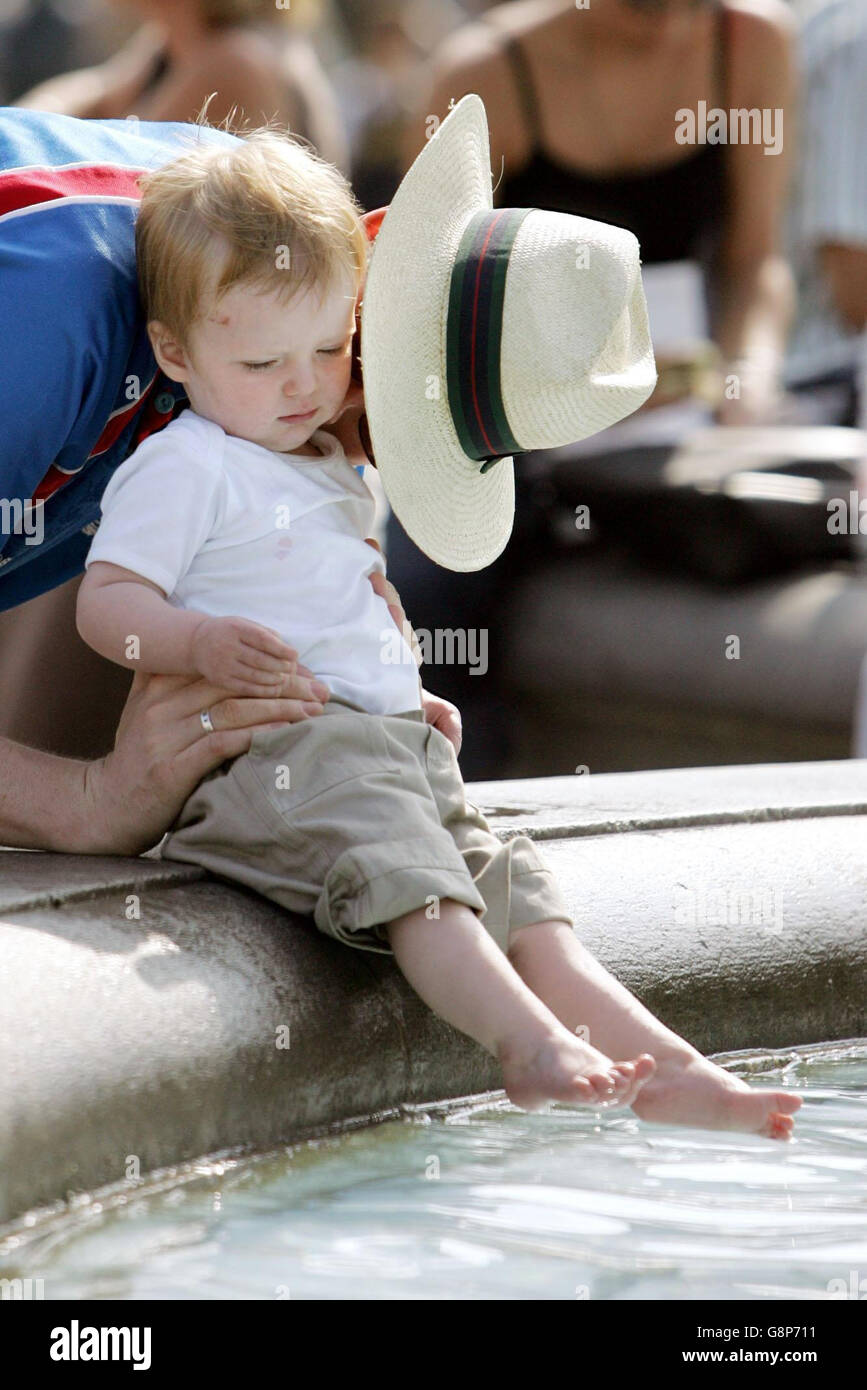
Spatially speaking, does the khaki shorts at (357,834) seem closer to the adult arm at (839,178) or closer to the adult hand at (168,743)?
the adult hand at (168,743)

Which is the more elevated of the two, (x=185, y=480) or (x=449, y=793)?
(x=185, y=480)

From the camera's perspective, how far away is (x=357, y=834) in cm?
144

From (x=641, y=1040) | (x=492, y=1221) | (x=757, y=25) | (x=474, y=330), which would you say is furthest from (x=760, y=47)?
(x=492, y=1221)

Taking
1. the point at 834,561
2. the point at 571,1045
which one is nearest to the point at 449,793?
the point at 571,1045

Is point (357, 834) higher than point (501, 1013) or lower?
higher

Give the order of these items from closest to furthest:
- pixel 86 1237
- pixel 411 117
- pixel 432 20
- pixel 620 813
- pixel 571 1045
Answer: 1. pixel 86 1237
2. pixel 571 1045
3. pixel 620 813
4. pixel 411 117
5. pixel 432 20

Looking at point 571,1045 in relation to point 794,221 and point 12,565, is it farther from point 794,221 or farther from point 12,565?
point 794,221

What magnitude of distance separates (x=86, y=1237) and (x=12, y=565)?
0.66 meters

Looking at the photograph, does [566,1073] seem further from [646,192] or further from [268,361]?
[646,192]

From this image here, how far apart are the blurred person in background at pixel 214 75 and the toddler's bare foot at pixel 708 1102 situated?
231 cm

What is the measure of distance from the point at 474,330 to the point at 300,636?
0.97 feet

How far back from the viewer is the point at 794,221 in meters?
4.20

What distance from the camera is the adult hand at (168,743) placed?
149 cm

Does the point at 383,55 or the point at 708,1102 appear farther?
the point at 383,55
